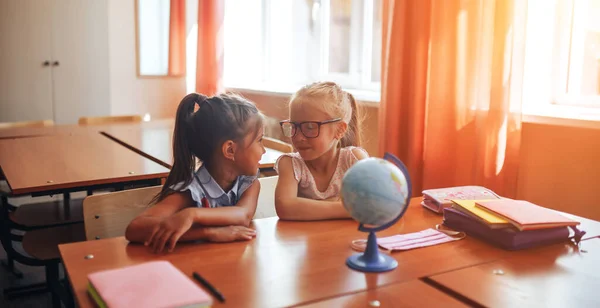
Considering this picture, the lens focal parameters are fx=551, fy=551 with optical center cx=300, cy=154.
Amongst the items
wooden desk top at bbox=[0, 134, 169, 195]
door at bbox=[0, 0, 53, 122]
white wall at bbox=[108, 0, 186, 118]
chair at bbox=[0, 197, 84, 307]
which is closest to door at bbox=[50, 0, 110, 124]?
door at bbox=[0, 0, 53, 122]

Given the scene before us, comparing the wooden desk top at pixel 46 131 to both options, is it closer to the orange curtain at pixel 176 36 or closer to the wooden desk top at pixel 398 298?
the orange curtain at pixel 176 36

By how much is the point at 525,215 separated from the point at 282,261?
1.99 feet

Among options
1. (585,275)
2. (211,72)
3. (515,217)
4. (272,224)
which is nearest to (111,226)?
(272,224)

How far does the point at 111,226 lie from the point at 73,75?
12.1 feet

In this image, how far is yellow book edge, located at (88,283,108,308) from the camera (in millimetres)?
918

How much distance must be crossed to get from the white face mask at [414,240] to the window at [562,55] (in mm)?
1287

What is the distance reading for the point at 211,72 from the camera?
5031 millimetres

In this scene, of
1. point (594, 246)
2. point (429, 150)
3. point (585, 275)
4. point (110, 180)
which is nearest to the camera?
point (585, 275)

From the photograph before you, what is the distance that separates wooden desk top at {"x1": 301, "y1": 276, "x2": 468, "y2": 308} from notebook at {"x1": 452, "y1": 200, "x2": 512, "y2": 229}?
1.10 feet

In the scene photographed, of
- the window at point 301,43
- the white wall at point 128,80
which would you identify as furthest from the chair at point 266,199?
the white wall at point 128,80

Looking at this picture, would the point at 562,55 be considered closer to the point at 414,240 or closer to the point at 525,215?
the point at 525,215

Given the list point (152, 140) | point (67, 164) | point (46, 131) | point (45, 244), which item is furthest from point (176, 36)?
point (45, 244)

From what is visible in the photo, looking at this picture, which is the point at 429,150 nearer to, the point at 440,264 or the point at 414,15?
the point at 414,15

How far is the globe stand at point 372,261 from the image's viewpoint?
1118mm
